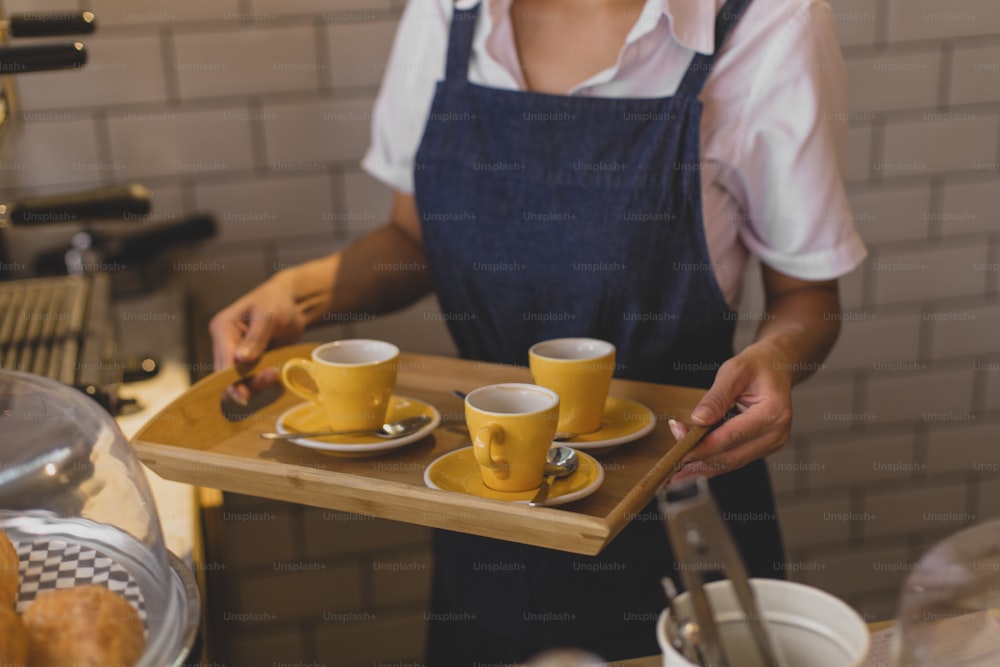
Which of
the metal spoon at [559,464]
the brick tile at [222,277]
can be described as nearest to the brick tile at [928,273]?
→ the brick tile at [222,277]

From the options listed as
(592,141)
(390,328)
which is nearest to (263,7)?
(390,328)

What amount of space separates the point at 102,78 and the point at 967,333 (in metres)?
1.60

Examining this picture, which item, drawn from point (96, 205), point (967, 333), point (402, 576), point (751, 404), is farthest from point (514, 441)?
point (967, 333)

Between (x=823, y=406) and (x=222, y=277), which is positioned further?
(x=823, y=406)

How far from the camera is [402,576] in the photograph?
6.39 feet

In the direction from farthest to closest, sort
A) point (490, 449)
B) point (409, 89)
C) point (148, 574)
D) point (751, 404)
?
point (409, 89)
point (751, 404)
point (490, 449)
point (148, 574)

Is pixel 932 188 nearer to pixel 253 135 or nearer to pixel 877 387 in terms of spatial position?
pixel 877 387

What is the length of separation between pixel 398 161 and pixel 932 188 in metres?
1.05

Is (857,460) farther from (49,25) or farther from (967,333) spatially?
(49,25)

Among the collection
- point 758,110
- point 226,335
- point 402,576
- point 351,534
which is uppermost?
point 758,110

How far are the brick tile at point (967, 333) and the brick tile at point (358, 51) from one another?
1.13 meters

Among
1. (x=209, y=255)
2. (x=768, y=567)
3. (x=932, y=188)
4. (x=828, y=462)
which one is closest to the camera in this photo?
(x=768, y=567)

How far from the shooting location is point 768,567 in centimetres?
125

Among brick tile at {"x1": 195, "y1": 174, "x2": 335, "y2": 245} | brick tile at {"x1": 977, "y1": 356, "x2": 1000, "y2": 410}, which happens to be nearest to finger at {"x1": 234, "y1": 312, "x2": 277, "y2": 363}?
brick tile at {"x1": 195, "y1": 174, "x2": 335, "y2": 245}
